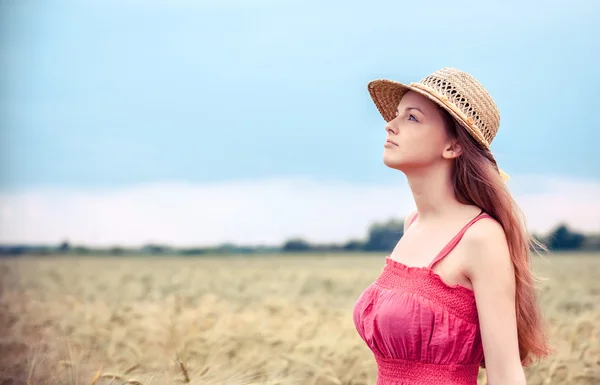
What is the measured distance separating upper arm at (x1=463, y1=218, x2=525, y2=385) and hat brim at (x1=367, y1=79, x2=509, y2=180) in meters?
0.36

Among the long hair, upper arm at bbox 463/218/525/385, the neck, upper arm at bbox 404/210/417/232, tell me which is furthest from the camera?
upper arm at bbox 404/210/417/232

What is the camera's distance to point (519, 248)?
7.89ft

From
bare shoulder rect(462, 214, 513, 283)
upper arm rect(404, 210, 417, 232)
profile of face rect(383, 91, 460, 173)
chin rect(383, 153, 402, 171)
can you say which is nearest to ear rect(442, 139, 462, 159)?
profile of face rect(383, 91, 460, 173)

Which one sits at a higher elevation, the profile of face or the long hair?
the profile of face

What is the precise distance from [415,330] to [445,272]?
21 cm

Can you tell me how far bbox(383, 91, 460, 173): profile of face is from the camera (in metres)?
2.47

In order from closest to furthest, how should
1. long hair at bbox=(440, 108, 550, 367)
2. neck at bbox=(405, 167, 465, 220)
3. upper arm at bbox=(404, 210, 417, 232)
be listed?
long hair at bbox=(440, 108, 550, 367)
neck at bbox=(405, 167, 465, 220)
upper arm at bbox=(404, 210, 417, 232)

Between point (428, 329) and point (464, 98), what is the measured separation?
764mm

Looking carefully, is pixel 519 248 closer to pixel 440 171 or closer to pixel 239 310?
pixel 440 171

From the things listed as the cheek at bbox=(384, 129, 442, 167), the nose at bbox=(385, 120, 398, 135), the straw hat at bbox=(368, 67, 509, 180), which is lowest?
the cheek at bbox=(384, 129, 442, 167)

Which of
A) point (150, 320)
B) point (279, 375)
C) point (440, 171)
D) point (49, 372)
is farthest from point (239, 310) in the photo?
point (440, 171)

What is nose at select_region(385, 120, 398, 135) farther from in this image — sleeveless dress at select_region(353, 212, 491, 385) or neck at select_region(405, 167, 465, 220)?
sleeveless dress at select_region(353, 212, 491, 385)

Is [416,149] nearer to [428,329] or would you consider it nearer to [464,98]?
[464,98]

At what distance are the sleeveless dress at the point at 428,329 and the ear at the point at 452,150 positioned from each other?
8.6 inches
